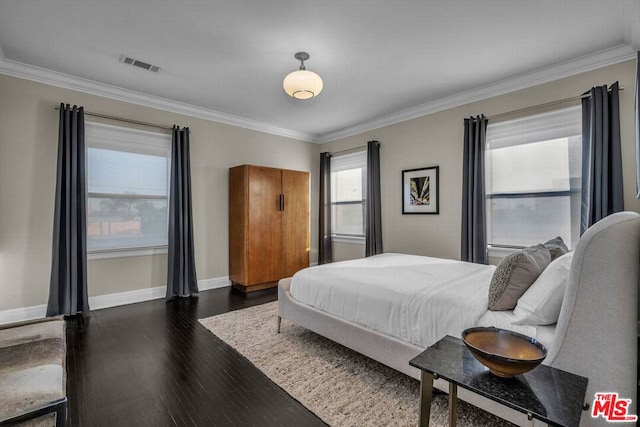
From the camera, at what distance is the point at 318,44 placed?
111 inches

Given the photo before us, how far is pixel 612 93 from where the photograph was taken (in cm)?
283

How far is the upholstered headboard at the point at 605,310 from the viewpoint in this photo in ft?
3.87

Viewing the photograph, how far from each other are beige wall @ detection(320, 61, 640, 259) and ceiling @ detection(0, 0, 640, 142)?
0.14 metres

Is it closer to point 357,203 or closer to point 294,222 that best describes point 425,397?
point 294,222

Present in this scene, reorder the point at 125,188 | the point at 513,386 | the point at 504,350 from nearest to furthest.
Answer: the point at 513,386 → the point at 504,350 → the point at 125,188

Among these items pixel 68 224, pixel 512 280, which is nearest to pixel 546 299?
pixel 512 280

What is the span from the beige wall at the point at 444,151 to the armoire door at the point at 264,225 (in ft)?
5.82

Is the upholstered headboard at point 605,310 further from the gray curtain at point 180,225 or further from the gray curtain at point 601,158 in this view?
the gray curtain at point 180,225

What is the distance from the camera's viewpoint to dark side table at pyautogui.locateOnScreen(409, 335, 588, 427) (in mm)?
907

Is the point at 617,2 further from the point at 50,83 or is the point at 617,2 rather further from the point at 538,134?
the point at 50,83

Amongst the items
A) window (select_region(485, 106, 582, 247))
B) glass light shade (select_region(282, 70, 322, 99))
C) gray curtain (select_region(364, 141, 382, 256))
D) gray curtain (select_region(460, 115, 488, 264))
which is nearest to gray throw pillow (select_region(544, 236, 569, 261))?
window (select_region(485, 106, 582, 247))

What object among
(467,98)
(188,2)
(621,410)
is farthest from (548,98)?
(188,2)

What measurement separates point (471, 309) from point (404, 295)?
1.41 feet

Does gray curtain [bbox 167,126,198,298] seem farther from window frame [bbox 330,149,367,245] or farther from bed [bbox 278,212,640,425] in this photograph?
window frame [bbox 330,149,367,245]
